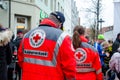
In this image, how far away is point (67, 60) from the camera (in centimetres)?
454

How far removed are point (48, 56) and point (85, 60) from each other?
1.69 metres

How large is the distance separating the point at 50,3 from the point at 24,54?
30052 mm

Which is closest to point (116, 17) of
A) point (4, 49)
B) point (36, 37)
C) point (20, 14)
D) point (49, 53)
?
point (4, 49)

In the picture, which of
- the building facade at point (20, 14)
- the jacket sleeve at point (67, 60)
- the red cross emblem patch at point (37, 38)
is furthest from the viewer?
the building facade at point (20, 14)

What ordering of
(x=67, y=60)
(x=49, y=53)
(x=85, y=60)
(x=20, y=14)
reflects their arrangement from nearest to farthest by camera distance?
(x=67, y=60), (x=49, y=53), (x=85, y=60), (x=20, y=14)

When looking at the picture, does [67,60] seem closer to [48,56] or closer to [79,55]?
[48,56]

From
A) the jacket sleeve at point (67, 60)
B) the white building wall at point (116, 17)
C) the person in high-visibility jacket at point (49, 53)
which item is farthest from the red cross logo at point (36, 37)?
the white building wall at point (116, 17)

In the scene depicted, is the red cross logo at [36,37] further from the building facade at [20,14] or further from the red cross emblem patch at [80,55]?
the building facade at [20,14]

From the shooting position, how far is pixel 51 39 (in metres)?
4.68

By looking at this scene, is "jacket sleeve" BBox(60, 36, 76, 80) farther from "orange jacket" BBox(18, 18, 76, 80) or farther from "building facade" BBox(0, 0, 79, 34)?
"building facade" BBox(0, 0, 79, 34)

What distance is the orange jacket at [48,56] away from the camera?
457cm

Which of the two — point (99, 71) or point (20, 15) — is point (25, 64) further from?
point (20, 15)

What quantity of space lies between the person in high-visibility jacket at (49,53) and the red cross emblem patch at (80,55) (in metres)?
1.43

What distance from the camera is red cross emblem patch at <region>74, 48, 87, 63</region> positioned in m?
6.22
